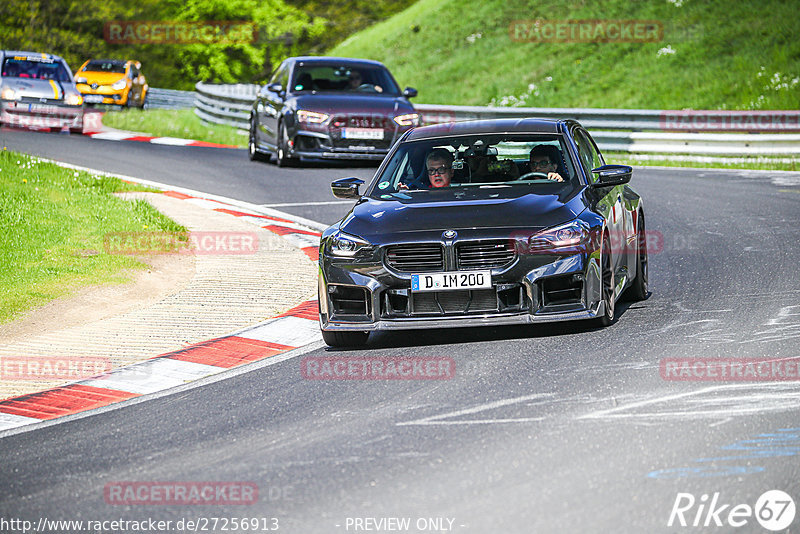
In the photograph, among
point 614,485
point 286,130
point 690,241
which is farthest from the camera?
point 286,130

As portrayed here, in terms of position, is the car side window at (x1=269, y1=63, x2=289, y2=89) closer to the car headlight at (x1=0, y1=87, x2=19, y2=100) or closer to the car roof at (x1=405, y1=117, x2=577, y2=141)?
the car headlight at (x1=0, y1=87, x2=19, y2=100)

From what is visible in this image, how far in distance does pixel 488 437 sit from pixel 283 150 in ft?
48.6

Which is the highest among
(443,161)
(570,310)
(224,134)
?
(443,161)

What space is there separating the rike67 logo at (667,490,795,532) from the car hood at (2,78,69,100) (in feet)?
82.1

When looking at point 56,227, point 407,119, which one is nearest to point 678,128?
point 407,119

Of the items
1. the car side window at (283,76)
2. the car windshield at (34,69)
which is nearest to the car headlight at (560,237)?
the car side window at (283,76)

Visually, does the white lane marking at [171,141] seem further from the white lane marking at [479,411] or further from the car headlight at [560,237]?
the white lane marking at [479,411]

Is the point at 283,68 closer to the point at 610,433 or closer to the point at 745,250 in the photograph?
the point at 745,250

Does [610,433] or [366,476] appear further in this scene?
[610,433]

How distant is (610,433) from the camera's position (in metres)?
6.05

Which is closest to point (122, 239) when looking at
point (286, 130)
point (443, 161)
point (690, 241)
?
point (443, 161)

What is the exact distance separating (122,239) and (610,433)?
8.12m

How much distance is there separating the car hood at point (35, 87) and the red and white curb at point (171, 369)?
19.4 metres

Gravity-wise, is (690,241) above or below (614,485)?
below
